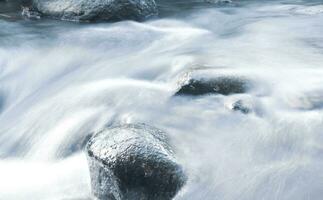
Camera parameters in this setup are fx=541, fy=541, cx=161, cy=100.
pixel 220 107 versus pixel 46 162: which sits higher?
pixel 220 107

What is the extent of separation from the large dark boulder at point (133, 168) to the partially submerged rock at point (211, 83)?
48.0 inches

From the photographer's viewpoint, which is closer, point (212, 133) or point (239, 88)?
point (212, 133)

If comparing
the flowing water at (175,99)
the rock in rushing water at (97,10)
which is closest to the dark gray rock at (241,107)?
the flowing water at (175,99)

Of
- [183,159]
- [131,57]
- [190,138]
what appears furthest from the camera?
[131,57]

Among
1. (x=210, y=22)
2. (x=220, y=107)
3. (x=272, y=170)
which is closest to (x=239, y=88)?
(x=220, y=107)

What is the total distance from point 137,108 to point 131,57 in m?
1.86

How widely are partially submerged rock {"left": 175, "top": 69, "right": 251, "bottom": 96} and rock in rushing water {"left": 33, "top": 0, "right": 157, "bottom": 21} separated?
2885 mm

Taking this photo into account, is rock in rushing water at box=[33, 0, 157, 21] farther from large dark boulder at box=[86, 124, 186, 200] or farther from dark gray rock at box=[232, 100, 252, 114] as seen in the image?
large dark boulder at box=[86, 124, 186, 200]

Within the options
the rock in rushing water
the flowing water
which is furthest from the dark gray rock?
the rock in rushing water

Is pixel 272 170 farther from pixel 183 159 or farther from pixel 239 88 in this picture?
pixel 239 88

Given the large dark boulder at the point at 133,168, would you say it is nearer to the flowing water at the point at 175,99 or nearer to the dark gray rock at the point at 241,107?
the flowing water at the point at 175,99

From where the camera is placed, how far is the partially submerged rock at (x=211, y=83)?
549cm

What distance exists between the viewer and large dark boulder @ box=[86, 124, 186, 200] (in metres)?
4.19

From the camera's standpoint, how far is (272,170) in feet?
15.0
